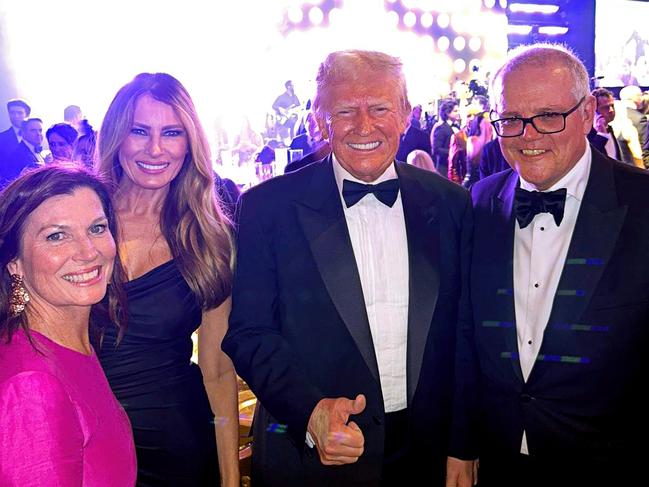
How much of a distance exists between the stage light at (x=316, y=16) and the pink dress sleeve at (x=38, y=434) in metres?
9.48

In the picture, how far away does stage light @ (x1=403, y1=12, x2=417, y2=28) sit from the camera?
11273 mm

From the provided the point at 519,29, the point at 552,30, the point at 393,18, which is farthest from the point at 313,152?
the point at 552,30

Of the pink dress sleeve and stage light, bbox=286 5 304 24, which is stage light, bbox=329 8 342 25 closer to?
stage light, bbox=286 5 304 24

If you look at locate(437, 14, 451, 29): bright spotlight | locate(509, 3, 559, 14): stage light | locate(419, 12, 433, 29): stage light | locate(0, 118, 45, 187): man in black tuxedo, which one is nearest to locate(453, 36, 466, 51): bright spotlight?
locate(437, 14, 451, 29): bright spotlight

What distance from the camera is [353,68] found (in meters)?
1.90

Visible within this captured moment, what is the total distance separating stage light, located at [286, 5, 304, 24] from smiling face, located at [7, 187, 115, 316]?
8.67m

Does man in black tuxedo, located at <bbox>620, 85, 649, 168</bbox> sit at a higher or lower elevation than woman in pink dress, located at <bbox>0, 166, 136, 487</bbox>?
higher

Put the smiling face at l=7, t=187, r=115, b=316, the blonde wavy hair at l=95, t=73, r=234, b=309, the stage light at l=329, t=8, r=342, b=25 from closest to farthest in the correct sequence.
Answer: the smiling face at l=7, t=187, r=115, b=316 → the blonde wavy hair at l=95, t=73, r=234, b=309 → the stage light at l=329, t=8, r=342, b=25

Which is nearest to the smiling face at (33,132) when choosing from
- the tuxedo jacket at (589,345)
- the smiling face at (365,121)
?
the smiling face at (365,121)

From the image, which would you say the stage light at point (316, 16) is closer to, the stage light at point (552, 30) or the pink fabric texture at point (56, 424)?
the stage light at point (552, 30)

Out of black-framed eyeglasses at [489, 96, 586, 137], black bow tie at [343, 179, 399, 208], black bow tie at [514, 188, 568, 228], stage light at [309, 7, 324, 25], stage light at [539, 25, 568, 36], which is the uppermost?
stage light at [309, 7, 324, 25]

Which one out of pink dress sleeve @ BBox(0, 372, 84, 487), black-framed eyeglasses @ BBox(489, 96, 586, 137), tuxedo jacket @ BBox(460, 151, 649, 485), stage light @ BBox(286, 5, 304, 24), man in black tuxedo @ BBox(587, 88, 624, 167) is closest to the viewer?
pink dress sleeve @ BBox(0, 372, 84, 487)

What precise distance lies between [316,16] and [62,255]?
365 inches

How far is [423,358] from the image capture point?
1.87 meters
